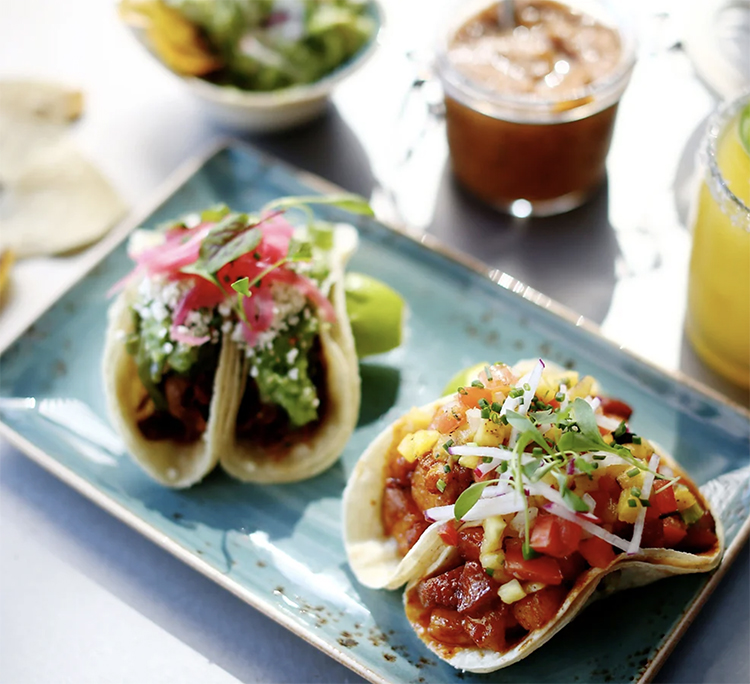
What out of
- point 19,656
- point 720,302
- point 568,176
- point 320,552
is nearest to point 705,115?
point 568,176

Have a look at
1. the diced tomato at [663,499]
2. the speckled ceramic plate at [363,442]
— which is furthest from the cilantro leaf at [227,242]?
the diced tomato at [663,499]

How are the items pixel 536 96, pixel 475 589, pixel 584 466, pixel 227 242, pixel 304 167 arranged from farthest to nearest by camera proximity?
1. pixel 304 167
2. pixel 536 96
3. pixel 227 242
4. pixel 475 589
5. pixel 584 466

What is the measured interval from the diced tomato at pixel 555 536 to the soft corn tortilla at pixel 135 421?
3.12ft

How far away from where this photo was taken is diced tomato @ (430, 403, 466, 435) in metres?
2.04

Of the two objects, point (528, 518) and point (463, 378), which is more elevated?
point (528, 518)

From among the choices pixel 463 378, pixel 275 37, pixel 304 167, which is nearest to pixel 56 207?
pixel 304 167

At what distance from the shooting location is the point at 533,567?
1.85 m

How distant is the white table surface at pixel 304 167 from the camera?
2199 mm

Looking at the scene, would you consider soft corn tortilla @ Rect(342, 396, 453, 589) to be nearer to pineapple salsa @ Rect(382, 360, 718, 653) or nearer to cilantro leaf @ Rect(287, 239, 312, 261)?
pineapple salsa @ Rect(382, 360, 718, 653)

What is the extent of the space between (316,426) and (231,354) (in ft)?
1.07

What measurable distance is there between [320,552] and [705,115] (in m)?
2.29

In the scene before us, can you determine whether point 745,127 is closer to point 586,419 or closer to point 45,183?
point 586,419

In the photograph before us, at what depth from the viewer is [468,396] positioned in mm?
2055

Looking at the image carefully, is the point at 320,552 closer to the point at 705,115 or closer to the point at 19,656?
the point at 19,656
